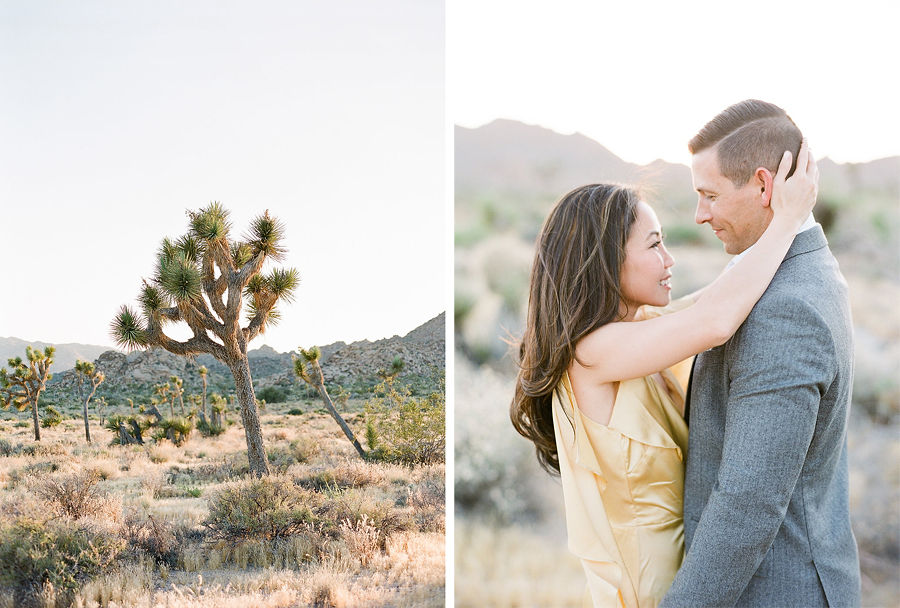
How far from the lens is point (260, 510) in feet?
8.71

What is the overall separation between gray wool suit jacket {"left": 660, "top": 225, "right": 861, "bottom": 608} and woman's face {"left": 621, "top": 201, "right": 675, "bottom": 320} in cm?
20

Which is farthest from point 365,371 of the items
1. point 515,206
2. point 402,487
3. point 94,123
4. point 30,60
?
point 30,60

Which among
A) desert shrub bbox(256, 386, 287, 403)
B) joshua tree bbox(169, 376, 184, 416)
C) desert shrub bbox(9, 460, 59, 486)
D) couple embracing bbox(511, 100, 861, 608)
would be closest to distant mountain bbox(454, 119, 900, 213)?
desert shrub bbox(256, 386, 287, 403)

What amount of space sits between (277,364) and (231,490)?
0.49 m

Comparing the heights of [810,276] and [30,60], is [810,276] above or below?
below

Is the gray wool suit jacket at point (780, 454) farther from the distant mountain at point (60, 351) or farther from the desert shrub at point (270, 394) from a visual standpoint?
the distant mountain at point (60, 351)

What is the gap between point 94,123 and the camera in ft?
8.67

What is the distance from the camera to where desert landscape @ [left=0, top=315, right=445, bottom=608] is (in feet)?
8.12

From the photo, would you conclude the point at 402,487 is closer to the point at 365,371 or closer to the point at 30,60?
the point at 365,371

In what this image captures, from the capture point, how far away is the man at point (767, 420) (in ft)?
4.10

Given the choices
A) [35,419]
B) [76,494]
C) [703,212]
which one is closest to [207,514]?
[76,494]

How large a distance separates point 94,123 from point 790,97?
2.80m

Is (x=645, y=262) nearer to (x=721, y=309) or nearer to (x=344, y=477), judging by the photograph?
(x=721, y=309)

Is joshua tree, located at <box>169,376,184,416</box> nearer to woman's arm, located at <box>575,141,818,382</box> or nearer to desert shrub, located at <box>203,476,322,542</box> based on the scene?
desert shrub, located at <box>203,476,322,542</box>
